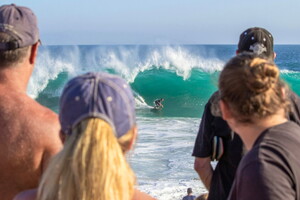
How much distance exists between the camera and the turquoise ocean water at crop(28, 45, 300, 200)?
9.74 m

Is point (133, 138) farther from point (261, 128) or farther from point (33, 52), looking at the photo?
point (33, 52)

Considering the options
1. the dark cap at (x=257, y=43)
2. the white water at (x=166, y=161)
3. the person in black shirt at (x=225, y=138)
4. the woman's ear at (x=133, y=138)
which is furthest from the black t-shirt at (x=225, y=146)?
the white water at (x=166, y=161)

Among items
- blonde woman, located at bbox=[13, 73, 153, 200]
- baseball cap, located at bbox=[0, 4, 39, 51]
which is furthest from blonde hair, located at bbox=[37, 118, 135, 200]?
baseball cap, located at bbox=[0, 4, 39, 51]

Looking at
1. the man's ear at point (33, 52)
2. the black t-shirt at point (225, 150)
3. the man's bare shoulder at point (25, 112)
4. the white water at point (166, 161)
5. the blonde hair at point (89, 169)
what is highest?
the man's ear at point (33, 52)

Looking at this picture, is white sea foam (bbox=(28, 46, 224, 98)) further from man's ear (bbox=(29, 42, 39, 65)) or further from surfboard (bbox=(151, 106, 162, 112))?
man's ear (bbox=(29, 42, 39, 65))

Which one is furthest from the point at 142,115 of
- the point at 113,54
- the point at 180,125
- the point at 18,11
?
the point at 18,11

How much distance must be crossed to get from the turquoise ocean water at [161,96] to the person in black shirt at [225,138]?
5.52 m

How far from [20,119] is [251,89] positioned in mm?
1059

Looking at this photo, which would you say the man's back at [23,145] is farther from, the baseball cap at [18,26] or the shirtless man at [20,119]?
the baseball cap at [18,26]

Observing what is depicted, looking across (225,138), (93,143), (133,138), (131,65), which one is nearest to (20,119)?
(133,138)

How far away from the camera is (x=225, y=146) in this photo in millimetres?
2738

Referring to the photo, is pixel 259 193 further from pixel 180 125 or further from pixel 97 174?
pixel 180 125

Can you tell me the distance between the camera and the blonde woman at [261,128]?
1.73 meters

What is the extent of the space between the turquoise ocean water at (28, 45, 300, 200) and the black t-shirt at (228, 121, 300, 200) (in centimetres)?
651
